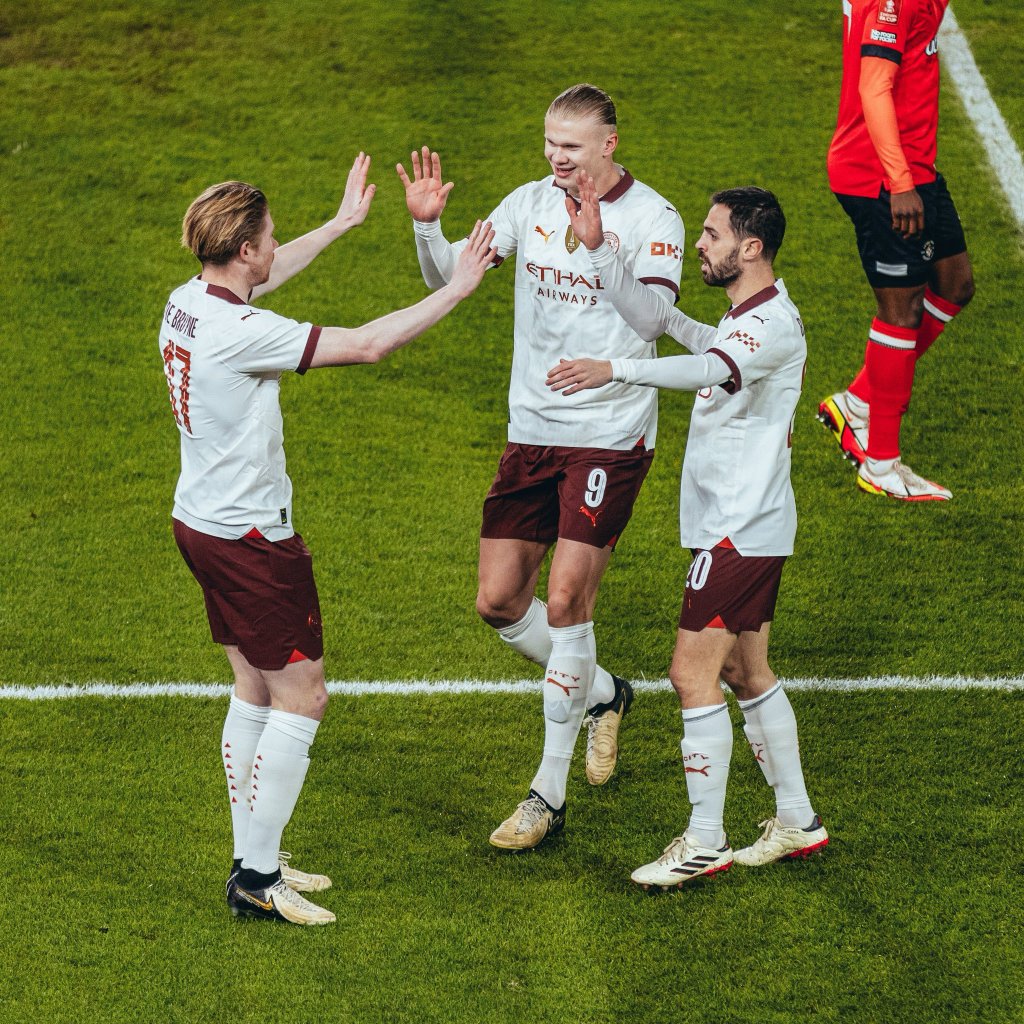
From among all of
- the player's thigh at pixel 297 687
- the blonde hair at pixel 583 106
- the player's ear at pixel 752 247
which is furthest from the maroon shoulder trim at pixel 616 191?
the player's thigh at pixel 297 687

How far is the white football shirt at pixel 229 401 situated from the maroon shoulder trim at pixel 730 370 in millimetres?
1239

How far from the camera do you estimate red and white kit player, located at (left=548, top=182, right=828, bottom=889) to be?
187 inches

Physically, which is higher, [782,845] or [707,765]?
[707,765]

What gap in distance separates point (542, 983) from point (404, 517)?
3453 millimetres

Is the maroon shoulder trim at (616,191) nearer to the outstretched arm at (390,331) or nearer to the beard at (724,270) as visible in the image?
the beard at (724,270)

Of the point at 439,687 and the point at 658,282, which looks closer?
the point at 658,282

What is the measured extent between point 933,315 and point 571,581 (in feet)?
11.1

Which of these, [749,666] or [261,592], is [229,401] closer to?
[261,592]

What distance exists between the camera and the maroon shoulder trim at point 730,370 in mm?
4605

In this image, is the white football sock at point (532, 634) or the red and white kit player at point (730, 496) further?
the white football sock at point (532, 634)

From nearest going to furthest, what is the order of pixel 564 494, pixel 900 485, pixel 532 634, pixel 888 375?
pixel 564 494, pixel 532 634, pixel 888 375, pixel 900 485

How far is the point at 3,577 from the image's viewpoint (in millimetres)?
7141

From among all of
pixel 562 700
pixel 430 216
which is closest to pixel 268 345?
pixel 430 216

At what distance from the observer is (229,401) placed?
15.0 ft
